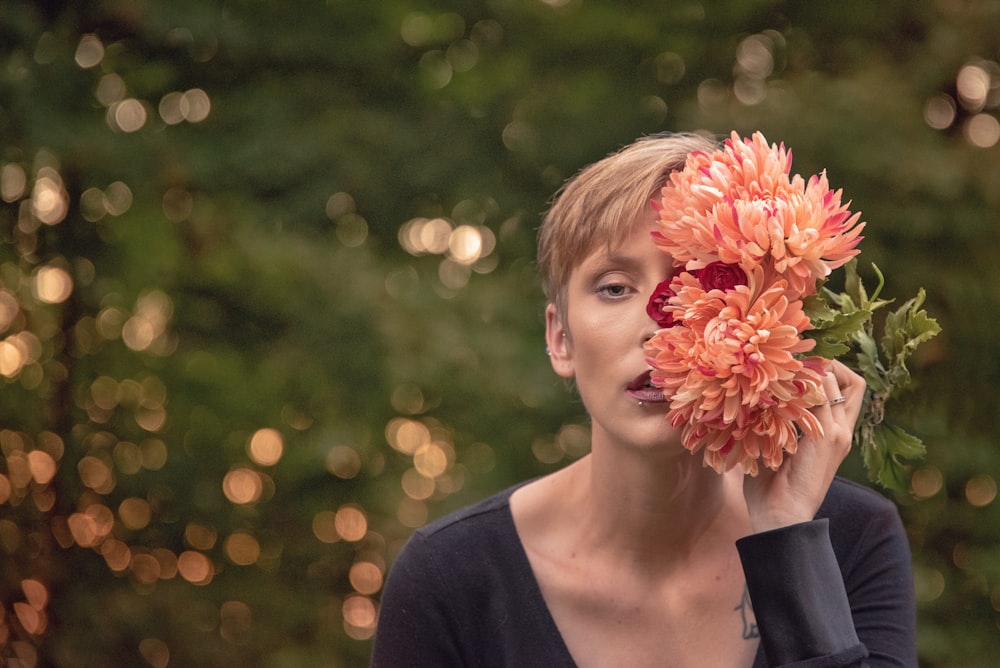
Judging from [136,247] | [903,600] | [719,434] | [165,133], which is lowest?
[903,600]

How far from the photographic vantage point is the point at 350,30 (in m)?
6.33

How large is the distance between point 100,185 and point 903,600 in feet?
14.9

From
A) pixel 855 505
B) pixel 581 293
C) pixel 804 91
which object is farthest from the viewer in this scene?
pixel 804 91

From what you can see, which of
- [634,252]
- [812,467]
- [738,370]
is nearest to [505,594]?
[812,467]

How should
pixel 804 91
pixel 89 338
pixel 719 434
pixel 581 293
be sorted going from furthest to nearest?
pixel 89 338, pixel 804 91, pixel 581 293, pixel 719 434

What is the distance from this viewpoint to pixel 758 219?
2.08 m

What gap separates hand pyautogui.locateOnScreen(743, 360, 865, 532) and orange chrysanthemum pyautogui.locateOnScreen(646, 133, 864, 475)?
0.93ft

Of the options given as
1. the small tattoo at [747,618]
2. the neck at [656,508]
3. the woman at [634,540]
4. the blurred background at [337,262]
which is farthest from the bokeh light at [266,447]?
the small tattoo at [747,618]

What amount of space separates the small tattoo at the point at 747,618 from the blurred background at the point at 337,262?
2908 mm

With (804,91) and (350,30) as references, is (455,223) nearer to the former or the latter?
(350,30)

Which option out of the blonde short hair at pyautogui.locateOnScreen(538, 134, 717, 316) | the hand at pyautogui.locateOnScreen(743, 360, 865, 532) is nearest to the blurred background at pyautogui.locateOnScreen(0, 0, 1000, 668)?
the blonde short hair at pyautogui.locateOnScreen(538, 134, 717, 316)

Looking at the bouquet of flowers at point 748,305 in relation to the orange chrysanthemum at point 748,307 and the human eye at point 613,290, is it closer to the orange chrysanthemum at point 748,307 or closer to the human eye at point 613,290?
the orange chrysanthemum at point 748,307

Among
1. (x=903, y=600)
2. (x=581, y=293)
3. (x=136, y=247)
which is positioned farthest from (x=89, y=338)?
(x=903, y=600)

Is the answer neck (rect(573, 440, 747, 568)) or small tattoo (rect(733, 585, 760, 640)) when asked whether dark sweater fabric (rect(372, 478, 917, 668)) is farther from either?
neck (rect(573, 440, 747, 568))
